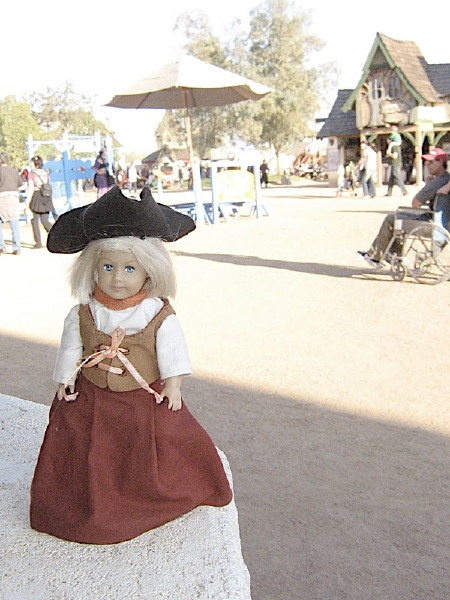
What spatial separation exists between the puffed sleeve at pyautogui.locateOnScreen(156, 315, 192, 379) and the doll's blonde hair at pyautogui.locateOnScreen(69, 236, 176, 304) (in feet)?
0.43

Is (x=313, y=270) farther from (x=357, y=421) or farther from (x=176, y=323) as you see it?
(x=176, y=323)

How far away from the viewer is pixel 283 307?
695 centimetres

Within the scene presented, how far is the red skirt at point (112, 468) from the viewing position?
7.77ft

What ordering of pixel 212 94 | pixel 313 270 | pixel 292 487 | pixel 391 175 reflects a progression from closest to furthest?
1. pixel 292 487
2. pixel 313 270
3. pixel 212 94
4. pixel 391 175

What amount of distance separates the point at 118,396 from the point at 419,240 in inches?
221

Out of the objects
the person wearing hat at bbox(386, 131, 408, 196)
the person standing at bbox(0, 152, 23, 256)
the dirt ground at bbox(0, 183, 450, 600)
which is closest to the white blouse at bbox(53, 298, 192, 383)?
the dirt ground at bbox(0, 183, 450, 600)

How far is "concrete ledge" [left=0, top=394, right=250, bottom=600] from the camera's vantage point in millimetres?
2145

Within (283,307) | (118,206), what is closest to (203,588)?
(118,206)

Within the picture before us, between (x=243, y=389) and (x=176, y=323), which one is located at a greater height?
(x=176, y=323)

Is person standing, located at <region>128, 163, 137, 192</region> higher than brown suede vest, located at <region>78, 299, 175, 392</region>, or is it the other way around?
brown suede vest, located at <region>78, 299, 175, 392</region>

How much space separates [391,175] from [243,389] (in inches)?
572

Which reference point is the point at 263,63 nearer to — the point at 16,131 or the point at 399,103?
the point at 16,131

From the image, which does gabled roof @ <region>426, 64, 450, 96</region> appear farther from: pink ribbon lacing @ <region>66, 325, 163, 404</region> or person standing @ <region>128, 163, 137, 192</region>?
pink ribbon lacing @ <region>66, 325, 163, 404</region>

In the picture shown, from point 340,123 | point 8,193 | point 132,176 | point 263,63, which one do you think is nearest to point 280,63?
point 263,63
